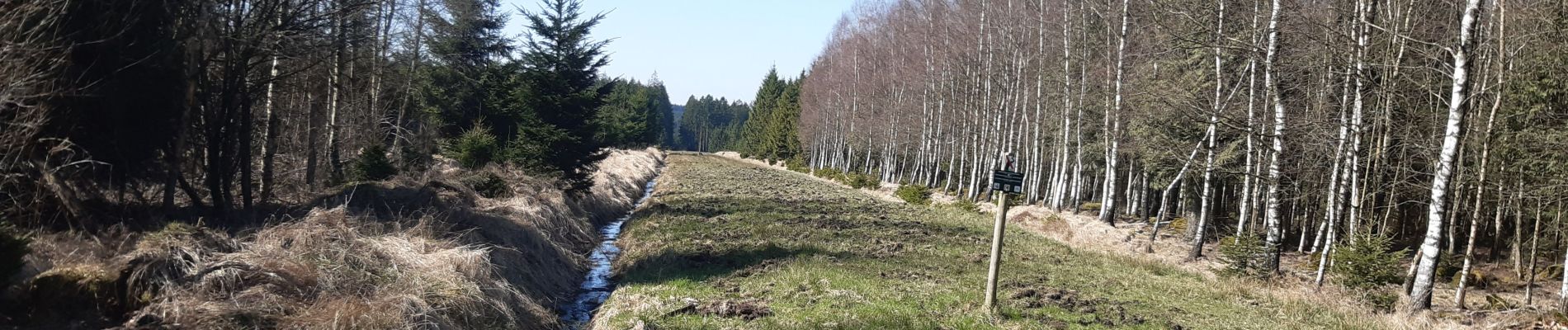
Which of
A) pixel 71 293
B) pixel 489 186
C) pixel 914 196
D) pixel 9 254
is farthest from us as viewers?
pixel 914 196

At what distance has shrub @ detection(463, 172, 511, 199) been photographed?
16469mm

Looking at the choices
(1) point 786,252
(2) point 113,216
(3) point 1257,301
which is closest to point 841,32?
(1) point 786,252

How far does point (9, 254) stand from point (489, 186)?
11404 millimetres

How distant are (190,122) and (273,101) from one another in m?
2.56

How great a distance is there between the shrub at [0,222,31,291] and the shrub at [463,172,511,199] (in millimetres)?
10825

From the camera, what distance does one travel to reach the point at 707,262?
1320cm

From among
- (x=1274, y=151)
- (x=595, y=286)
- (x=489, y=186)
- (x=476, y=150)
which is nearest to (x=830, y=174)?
(x=476, y=150)

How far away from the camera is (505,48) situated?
83.7 ft

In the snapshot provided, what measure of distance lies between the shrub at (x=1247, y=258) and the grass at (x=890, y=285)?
613mm

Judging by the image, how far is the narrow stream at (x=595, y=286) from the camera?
10570 mm

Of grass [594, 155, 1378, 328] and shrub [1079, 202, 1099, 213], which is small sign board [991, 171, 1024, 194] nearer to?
grass [594, 155, 1378, 328]

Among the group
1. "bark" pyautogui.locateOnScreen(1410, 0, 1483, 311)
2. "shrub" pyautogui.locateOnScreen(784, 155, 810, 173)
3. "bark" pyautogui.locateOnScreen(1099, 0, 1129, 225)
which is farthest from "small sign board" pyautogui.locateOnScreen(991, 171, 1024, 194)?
"shrub" pyautogui.locateOnScreen(784, 155, 810, 173)

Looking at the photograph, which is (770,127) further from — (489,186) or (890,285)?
(890,285)

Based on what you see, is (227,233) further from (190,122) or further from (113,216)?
(190,122)
